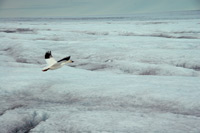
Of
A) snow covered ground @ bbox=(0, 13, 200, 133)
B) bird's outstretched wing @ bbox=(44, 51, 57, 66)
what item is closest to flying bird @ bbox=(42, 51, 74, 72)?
bird's outstretched wing @ bbox=(44, 51, 57, 66)

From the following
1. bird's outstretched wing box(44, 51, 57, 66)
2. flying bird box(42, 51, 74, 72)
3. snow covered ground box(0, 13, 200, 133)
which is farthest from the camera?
bird's outstretched wing box(44, 51, 57, 66)

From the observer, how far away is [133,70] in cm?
790

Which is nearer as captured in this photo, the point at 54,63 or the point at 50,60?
the point at 54,63

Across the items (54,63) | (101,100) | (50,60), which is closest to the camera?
(101,100)

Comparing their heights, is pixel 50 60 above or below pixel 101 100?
above

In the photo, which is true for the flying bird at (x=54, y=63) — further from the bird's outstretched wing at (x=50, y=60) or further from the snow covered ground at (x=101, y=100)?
the snow covered ground at (x=101, y=100)

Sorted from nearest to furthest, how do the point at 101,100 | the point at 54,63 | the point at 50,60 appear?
the point at 101,100 < the point at 54,63 < the point at 50,60

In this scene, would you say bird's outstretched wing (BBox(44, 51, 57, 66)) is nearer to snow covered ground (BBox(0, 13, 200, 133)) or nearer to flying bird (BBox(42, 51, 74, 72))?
flying bird (BBox(42, 51, 74, 72))

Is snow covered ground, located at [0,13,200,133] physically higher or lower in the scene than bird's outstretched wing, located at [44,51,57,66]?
lower

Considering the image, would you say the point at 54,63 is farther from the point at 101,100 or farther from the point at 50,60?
the point at 101,100

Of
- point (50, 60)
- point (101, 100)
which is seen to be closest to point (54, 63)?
point (50, 60)

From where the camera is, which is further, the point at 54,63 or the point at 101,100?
the point at 54,63

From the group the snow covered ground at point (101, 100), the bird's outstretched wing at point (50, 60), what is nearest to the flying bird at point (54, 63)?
the bird's outstretched wing at point (50, 60)

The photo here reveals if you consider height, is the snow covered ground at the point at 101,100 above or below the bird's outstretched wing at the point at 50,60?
below
